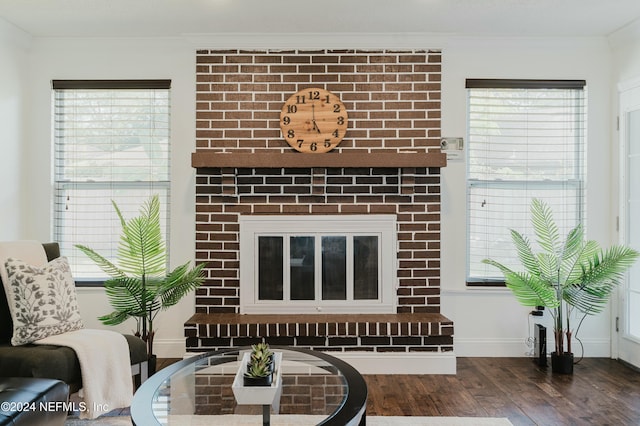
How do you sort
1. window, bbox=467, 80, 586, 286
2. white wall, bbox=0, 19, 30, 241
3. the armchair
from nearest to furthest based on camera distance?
the armchair, white wall, bbox=0, 19, 30, 241, window, bbox=467, 80, 586, 286

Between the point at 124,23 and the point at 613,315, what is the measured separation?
14.6ft

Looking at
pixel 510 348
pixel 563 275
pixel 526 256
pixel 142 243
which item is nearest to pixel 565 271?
pixel 563 275

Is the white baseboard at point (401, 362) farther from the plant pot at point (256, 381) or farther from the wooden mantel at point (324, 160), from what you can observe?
the plant pot at point (256, 381)

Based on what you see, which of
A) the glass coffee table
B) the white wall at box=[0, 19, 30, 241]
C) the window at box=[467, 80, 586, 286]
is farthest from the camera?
the window at box=[467, 80, 586, 286]

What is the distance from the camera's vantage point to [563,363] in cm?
338

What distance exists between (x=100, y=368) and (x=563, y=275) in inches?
124

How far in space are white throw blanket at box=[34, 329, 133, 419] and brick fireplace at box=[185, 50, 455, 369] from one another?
1.15m

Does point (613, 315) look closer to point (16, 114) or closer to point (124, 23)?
point (124, 23)

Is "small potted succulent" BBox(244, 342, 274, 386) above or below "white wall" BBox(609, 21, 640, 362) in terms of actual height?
below

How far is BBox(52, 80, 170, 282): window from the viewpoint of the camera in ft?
12.5

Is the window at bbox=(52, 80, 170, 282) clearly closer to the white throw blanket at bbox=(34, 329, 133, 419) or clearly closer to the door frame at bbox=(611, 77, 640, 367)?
the white throw blanket at bbox=(34, 329, 133, 419)

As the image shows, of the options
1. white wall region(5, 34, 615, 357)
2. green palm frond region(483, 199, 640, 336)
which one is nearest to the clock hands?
white wall region(5, 34, 615, 357)

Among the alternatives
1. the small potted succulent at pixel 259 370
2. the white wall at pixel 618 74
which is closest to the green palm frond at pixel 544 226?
the white wall at pixel 618 74

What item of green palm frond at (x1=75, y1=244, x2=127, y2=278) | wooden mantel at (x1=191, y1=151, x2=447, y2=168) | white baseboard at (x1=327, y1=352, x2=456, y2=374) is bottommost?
white baseboard at (x1=327, y1=352, x2=456, y2=374)
